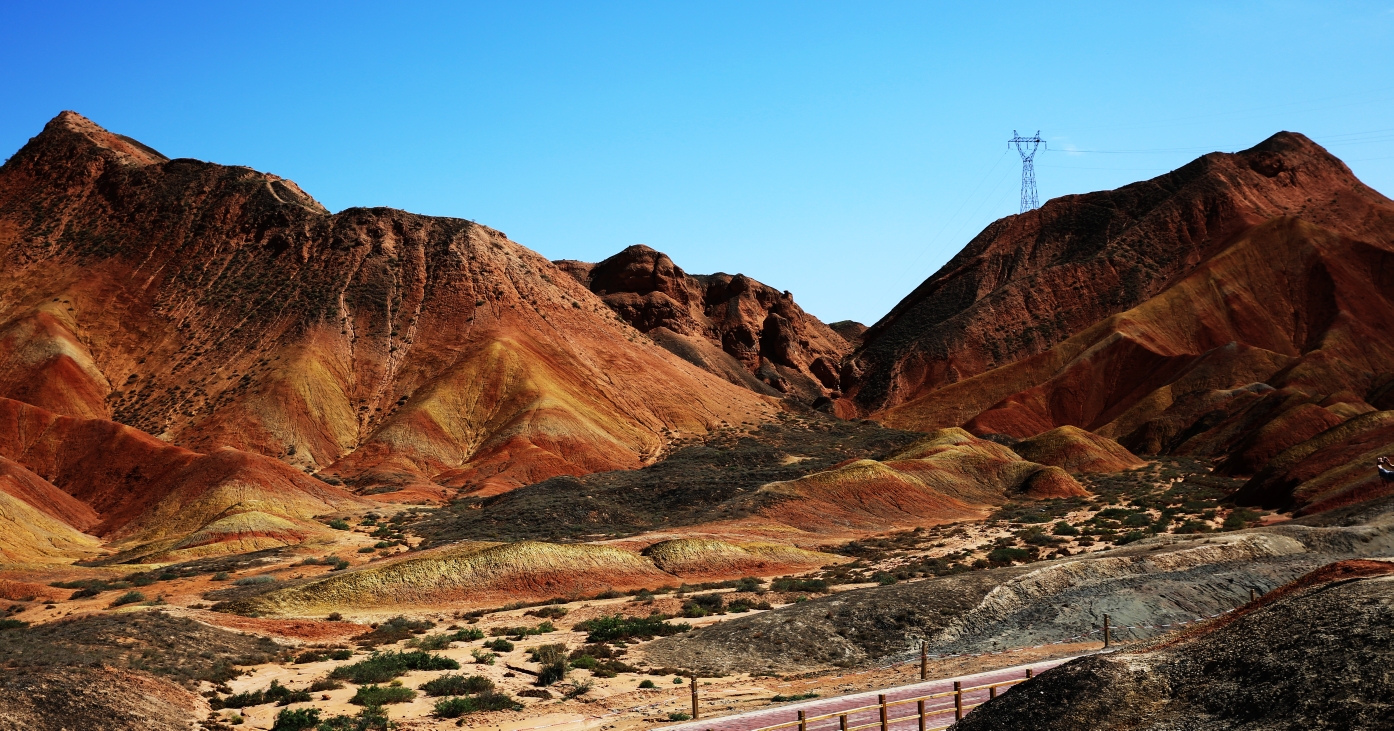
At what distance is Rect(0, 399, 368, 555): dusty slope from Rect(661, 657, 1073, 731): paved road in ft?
126

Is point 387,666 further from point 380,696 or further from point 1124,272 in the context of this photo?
point 1124,272

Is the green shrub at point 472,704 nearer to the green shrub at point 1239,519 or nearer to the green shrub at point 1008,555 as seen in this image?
the green shrub at point 1008,555

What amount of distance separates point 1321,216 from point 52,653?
425 feet

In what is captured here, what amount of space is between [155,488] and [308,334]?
94.6ft

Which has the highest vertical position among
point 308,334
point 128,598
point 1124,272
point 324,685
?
point 1124,272

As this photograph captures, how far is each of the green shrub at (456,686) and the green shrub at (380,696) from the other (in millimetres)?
438

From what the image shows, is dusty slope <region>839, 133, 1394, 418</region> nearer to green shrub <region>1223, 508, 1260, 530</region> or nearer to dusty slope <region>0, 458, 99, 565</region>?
green shrub <region>1223, 508, 1260, 530</region>

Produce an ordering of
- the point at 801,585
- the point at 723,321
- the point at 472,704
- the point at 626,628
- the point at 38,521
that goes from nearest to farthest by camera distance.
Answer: the point at 472,704 → the point at 626,628 → the point at 801,585 → the point at 38,521 → the point at 723,321

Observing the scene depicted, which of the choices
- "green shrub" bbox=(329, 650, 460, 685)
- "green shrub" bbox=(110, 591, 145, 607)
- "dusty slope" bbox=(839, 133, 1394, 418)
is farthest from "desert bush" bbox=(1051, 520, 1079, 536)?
"dusty slope" bbox=(839, 133, 1394, 418)

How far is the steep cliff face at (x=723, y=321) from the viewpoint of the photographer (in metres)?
132

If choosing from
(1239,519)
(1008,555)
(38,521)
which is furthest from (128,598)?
(1239,519)

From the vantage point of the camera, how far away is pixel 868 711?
735 inches

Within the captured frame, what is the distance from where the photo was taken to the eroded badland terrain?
70.9 feet

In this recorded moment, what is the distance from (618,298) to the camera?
5384 inches
